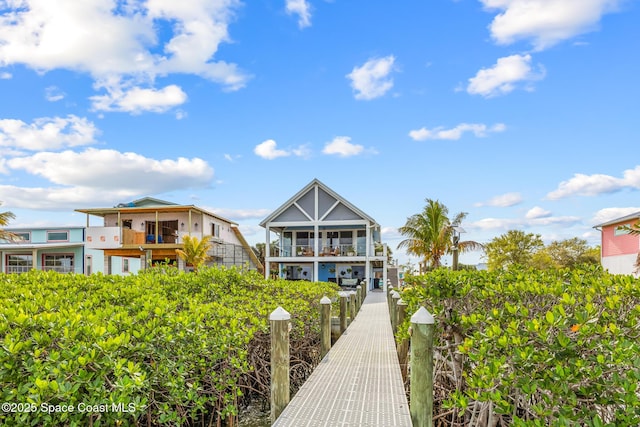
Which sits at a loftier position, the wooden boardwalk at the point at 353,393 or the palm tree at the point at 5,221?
the palm tree at the point at 5,221

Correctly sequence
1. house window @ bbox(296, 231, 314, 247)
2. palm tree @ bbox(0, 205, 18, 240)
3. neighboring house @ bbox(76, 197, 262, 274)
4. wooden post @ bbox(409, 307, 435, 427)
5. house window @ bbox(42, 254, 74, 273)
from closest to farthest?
wooden post @ bbox(409, 307, 435, 427) < palm tree @ bbox(0, 205, 18, 240) < neighboring house @ bbox(76, 197, 262, 274) < house window @ bbox(296, 231, 314, 247) < house window @ bbox(42, 254, 74, 273)

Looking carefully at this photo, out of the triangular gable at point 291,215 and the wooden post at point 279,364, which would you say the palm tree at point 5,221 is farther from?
the wooden post at point 279,364

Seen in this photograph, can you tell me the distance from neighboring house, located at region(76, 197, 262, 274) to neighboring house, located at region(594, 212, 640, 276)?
25930 millimetres

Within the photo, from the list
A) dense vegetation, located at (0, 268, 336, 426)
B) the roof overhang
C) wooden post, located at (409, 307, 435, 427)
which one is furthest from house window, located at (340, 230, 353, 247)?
wooden post, located at (409, 307, 435, 427)

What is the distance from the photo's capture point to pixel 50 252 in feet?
108

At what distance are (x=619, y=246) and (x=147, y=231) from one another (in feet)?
111

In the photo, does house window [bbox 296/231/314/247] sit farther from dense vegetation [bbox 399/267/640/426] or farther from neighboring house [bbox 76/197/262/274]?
dense vegetation [bbox 399/267/640/426]

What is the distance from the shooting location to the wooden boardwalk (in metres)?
4.53

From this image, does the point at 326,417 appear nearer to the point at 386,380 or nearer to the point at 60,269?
the point at 386,380

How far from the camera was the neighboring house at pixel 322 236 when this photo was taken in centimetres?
2752

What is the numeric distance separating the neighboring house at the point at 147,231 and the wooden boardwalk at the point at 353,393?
22.3 meters

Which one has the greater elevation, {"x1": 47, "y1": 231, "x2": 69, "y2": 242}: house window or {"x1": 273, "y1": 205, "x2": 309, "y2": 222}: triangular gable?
{"x1": 273, "y1": 205, "x2": 309, "y2": 222}: triangular gable

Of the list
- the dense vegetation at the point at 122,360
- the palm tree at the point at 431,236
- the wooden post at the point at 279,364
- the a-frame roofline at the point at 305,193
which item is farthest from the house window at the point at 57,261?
the wooden post at the point at 279,364

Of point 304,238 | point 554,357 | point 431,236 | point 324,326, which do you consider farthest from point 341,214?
point 554,357
